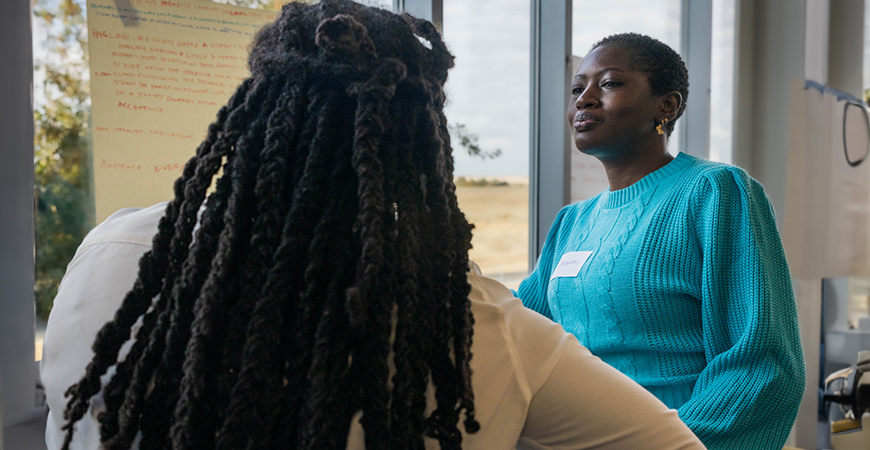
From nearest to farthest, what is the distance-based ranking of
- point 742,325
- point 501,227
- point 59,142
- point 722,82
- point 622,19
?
point 742,325 < point 59,142 < point 501,227 < point 622,19 < point 722,82

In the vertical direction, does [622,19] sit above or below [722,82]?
above

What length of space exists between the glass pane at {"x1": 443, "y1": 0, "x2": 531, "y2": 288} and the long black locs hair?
132cm

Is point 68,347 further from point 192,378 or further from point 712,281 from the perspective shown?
point 712,281

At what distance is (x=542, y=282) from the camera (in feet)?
5.43

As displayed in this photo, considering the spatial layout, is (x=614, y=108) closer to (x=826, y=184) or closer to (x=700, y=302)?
(x=700, y=302)

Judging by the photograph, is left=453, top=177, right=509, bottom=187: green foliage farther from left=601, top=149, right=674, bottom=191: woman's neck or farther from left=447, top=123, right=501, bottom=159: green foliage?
left=601, top=149, right=674, bottom=191: woman's neck

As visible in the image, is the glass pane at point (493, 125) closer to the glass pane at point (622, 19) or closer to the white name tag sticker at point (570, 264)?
the glass pane at point (622, 19)

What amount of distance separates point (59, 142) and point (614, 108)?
131cm

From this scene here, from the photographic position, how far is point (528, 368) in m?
0.61

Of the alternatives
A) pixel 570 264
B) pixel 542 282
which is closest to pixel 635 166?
pixel 570 264

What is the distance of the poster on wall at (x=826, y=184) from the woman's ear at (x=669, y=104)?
1802mm

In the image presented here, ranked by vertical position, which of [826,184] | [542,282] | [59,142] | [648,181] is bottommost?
[542,282]

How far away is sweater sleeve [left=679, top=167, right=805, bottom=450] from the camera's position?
1.17 meters

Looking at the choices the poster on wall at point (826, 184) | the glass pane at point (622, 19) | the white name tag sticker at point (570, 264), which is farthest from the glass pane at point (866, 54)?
the white name tag sticker at point (570, 264)
